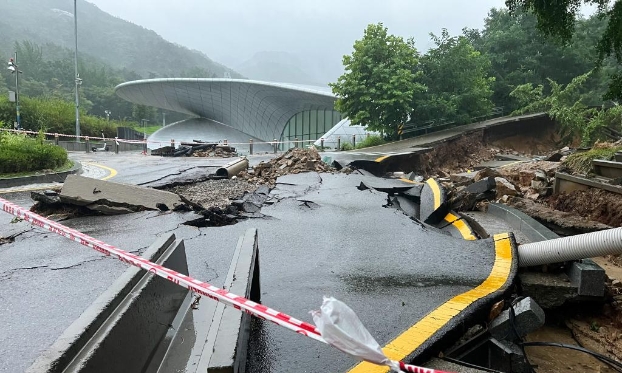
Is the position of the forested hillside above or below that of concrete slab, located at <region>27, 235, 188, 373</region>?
above

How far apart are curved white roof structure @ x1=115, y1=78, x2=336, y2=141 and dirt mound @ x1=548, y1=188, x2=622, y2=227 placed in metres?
33.3

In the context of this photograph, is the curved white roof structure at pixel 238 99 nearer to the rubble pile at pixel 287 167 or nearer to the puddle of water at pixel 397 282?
the rubble pile at pixel 287 167

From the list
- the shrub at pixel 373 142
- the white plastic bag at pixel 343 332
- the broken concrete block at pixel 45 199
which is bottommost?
the broken concrete block at pixel 45 199

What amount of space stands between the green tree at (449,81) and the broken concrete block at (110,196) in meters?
19.9

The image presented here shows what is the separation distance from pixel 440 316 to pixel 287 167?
9.11m

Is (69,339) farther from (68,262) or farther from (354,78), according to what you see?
(354,78)

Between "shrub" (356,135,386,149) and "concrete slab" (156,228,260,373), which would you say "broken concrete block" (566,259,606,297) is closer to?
"concrete slab" (156,228,260,373)

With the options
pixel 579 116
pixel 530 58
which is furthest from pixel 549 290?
pixel 530 58

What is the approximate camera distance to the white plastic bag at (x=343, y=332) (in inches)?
63.8

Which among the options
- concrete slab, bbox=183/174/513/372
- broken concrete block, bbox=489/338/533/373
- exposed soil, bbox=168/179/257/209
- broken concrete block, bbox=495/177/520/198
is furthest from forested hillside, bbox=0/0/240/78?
broken concrete block, bbox=489/338/533/373

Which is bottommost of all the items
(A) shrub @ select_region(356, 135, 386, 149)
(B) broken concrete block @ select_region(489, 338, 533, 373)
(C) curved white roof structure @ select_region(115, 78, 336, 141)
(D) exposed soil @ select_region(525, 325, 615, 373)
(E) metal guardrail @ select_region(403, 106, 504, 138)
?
(D) exposed soil @ select_region(525, 325, 615, 373)

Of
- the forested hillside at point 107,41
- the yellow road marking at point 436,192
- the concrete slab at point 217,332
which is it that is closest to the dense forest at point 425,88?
the yellow road marking at point 436,192

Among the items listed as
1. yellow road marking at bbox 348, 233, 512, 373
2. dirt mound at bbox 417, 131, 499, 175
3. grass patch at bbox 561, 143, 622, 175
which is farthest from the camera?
dirt mound at bbox 417, 131, 499, 175

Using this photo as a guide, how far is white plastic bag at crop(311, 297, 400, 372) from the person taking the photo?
1.62 m
